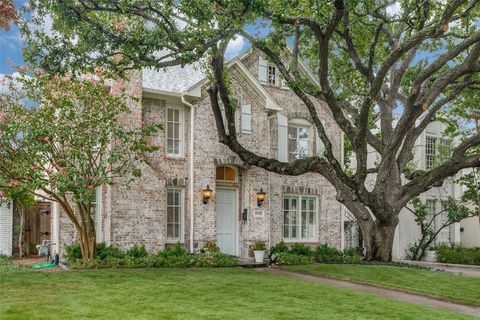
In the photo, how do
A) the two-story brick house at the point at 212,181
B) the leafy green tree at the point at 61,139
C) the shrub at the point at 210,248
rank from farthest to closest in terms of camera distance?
the shrub at the point at 210,248 < the two-story brick house at the point at 212,181 < the leafy green tree at the point at 61,139

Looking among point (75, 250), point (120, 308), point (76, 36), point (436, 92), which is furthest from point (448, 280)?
point (76, 36)

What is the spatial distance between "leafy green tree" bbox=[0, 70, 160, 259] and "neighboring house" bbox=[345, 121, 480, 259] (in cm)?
1276

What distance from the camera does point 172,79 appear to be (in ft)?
55.4

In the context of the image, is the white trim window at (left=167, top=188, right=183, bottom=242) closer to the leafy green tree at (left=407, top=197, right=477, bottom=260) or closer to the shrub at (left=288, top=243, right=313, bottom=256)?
the shrub at (left=288, top=243, right=313, bottom=256)

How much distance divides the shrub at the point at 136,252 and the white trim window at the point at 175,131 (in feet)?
10.8

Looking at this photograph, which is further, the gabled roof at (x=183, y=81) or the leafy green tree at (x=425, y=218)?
the leafy green tree at (x=425, y=218)

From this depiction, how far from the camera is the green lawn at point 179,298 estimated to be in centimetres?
761

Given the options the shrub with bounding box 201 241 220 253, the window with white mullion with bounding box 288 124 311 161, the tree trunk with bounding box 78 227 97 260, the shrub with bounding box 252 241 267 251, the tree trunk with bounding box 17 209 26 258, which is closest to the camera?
the tree trunk with bounding box 78 227 97 260

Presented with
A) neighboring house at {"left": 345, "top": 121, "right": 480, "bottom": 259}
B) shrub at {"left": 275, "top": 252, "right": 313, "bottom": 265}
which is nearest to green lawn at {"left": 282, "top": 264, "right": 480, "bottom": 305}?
shrub at {"left": 275, "top": 252, "right": 313, "bottom": 265}

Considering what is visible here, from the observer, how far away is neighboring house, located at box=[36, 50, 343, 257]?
15102mm

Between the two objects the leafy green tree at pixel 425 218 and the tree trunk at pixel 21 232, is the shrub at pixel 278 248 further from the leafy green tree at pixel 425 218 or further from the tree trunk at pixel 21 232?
the tree trunk at pixel 21 232

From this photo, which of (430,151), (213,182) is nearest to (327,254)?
(213,182)

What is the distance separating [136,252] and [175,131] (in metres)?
4.21

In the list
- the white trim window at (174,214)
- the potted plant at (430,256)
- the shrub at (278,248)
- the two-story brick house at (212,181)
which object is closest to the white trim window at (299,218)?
the two-story brick house at (212,181)
